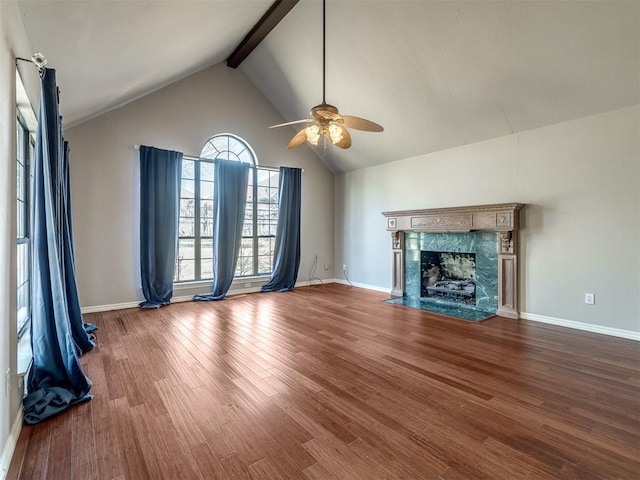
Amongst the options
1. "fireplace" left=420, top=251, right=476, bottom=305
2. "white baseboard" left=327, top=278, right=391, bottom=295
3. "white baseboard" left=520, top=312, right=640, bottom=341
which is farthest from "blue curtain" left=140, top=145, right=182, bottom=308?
"white baseboard" left=520, top=312, right=640, bottom=341

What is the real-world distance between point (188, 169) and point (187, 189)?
35cm

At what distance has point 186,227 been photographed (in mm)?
5535

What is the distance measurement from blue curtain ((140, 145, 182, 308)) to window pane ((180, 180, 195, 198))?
0.31 meters

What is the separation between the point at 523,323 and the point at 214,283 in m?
4.85

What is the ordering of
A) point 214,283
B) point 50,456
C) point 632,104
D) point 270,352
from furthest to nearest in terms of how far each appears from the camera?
point 214,283 < point 632,104 < point 270,352 < point 50,456

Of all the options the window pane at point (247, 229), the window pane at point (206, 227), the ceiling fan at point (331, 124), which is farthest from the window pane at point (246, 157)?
the ceiling fan at point (331, 124)

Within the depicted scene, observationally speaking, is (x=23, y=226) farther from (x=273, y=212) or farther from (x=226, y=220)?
(x=273, y=212)

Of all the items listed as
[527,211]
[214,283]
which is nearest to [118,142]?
[214,283]

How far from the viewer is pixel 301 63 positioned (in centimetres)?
517

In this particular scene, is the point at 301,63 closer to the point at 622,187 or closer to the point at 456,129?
the point at 456,129

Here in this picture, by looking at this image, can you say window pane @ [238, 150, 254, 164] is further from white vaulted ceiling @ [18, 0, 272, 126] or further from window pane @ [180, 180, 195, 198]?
white vaulted ceiling @ [18, 0, 272, 126]

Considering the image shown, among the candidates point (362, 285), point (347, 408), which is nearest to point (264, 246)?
point (362, 285)

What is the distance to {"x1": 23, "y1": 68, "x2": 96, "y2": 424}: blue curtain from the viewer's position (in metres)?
2.12

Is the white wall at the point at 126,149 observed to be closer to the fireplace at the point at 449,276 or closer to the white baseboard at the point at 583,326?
the fireplace at the point at 449,276
